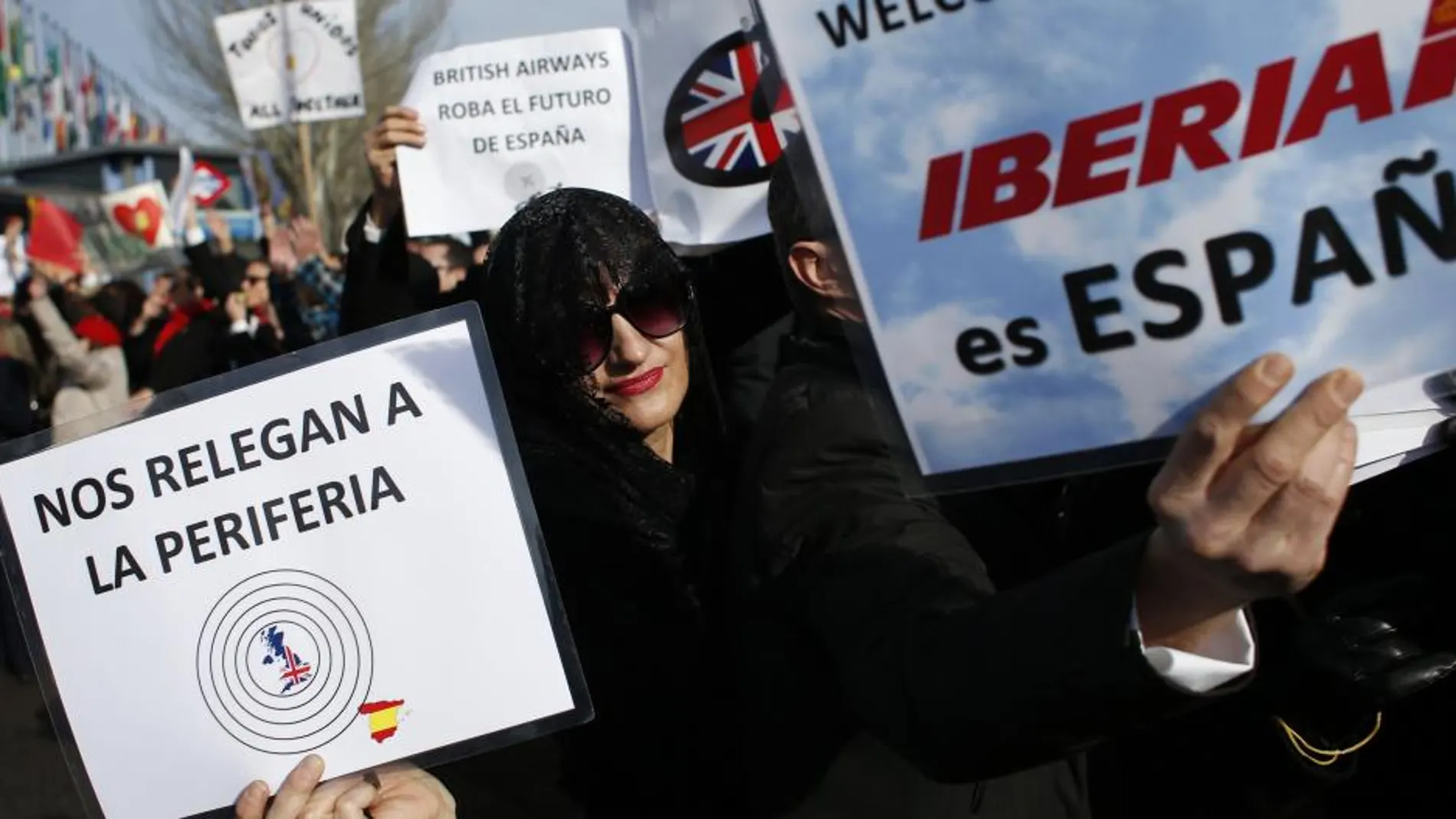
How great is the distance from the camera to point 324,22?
5949mm

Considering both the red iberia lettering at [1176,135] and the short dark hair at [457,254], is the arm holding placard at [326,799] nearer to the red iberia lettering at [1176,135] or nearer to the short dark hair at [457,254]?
the red iberia lettering at [1176,135]

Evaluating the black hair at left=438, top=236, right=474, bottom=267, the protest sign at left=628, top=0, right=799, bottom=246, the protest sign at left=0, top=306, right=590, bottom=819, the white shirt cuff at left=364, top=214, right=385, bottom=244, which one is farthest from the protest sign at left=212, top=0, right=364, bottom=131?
the protest sign at left=0, top=306, right=590, bottom=819

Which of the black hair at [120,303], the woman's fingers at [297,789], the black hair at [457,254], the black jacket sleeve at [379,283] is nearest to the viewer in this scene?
the woman's fingers at [297,789]

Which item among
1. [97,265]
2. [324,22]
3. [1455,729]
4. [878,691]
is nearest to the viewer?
[878,691]

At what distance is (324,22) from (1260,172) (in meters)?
5.38

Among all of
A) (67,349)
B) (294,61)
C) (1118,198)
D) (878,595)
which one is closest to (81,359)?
(67,349)

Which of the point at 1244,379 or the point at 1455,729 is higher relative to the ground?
the point at 1244,379

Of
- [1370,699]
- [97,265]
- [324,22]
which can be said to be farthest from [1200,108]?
[97,265]

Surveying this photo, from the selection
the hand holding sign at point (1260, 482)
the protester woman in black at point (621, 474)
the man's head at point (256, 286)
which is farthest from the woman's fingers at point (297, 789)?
the man's head at point (256, 286)

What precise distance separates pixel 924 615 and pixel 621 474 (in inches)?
31.6

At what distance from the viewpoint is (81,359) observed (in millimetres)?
9352

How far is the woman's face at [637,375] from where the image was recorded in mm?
2184

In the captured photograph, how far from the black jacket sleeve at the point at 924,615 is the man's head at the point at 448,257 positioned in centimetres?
362

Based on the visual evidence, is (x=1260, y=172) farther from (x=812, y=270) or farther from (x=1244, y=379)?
(x=812, y=270)
